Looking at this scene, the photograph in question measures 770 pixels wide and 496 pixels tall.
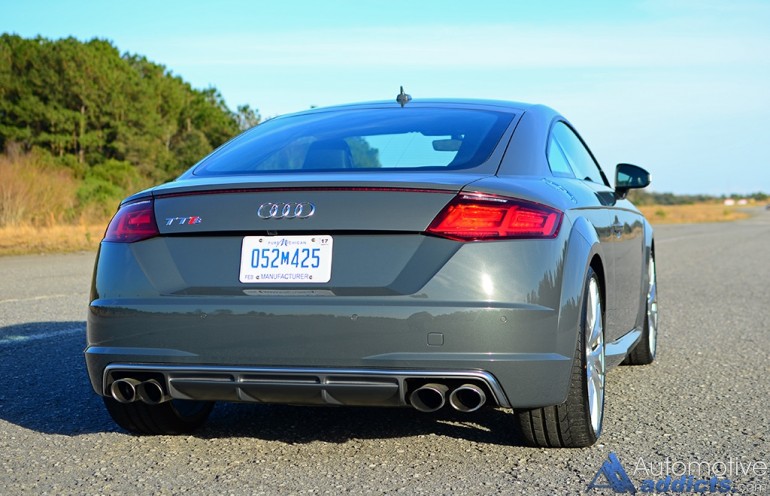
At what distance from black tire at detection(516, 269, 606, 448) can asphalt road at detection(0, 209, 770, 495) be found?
0.07 m

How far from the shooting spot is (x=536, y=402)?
3553 millimetres

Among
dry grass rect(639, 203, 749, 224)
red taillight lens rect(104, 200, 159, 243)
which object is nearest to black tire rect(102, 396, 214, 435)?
red taillight lens rect(104, 200, 159, 243)

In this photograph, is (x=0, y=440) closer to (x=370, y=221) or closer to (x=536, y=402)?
(x=370, y=221)

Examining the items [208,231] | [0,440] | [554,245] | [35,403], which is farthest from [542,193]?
[35,403]

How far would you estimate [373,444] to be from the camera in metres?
4.14

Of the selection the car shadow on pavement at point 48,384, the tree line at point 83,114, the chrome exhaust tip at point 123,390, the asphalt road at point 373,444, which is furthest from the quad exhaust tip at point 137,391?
the tree line at point 83,114

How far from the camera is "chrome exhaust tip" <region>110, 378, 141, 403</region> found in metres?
3.78

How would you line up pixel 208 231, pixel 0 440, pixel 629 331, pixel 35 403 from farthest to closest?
pixel 629 331 < pixel 35 403 < pixel 0 440 < pixel 208 231

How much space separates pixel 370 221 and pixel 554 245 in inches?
26.3

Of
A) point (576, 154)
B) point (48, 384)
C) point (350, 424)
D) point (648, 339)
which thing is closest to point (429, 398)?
point (350, 424)

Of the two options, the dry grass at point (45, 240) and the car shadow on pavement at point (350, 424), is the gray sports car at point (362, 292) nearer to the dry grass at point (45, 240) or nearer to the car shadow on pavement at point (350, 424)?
the car shadow on pavement at point (350, 424)

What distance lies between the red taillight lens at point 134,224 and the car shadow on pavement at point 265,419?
3.29 ft

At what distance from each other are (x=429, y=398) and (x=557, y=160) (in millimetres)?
1493

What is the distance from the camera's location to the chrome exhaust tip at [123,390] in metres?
3.78
